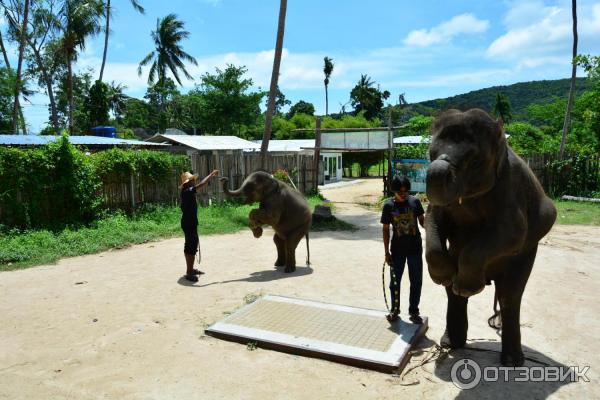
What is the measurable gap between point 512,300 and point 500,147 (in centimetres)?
140

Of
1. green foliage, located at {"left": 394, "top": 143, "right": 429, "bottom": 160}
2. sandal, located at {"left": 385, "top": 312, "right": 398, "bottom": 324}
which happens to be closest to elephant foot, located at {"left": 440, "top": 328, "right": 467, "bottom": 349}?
sandal, located at {"left": 385, "top": 312, "right": 398, "bottom": 324}

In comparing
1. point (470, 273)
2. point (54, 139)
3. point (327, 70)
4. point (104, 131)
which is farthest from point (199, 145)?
point (327, 70)

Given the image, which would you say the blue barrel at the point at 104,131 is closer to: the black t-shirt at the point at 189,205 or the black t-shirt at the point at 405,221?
the black t-shirt at the point at 189,205

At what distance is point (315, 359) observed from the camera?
430cm

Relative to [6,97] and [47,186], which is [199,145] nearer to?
[47,186]

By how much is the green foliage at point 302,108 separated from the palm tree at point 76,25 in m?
41.0

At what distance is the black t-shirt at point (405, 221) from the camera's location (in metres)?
4.62

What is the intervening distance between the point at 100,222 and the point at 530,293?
31.7 ft

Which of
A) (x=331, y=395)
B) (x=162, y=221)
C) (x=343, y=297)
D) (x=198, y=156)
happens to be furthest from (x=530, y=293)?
(x=198, y=156)

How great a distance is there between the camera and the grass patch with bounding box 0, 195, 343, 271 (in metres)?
8.85

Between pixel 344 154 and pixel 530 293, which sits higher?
pixel 344 154

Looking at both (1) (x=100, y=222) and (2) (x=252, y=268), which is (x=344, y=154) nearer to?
(1) (x=100, y=222)

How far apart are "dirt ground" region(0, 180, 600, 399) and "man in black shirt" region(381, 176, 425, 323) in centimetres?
73

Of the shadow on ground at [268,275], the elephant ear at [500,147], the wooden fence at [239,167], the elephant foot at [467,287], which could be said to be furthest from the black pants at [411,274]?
the wooden fence at [239,167]
